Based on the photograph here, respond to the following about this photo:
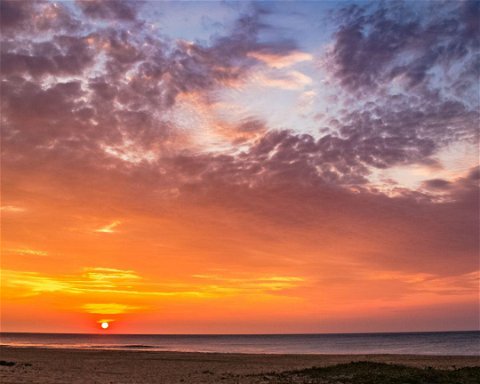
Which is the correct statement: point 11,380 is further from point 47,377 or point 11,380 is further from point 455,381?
point 455,381

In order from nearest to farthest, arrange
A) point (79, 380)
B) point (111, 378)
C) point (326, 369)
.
→ point (79, 380) → point (111, 378) → point (326, 369)

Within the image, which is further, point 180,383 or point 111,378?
point 111,378

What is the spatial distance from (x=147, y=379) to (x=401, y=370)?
16.9 m

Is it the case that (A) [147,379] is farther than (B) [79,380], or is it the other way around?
(A) [147,379]

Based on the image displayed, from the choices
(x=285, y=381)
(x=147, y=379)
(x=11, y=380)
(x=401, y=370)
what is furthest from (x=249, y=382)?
(x=11, y=380)

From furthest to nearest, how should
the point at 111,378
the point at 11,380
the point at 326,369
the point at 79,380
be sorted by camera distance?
the point at 326,369
the point at 111,378
the point at 79,380
the point at 11,380

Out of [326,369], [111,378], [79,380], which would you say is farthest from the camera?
[326,369]

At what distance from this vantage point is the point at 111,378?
3111 cm

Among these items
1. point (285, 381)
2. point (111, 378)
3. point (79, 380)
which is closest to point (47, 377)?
point (79, 380)

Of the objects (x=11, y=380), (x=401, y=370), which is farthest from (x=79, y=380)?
(x=401, y=370)

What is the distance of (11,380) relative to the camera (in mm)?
25000

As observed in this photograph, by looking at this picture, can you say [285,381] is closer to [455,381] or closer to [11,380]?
[455,381]

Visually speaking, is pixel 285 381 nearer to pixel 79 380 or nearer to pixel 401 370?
pixel 401 370

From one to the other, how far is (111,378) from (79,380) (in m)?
3.26
